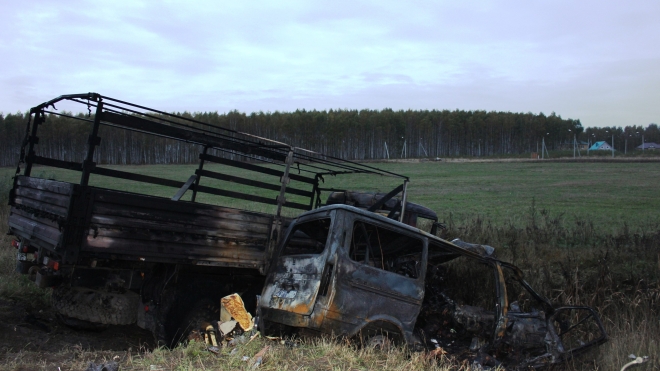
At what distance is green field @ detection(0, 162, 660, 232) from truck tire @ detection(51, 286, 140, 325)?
9324 millimetres

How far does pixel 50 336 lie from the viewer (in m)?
6.29

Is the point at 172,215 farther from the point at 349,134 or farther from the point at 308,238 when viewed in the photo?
the point at 349,134

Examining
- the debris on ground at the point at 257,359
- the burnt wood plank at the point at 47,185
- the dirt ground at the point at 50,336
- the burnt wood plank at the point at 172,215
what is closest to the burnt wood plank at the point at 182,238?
the burnt wood plank at the point at 172,215

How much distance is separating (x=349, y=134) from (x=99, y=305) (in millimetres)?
55552

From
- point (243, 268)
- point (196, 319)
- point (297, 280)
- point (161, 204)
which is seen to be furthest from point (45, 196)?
point (297, 280)

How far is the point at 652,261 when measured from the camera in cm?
839

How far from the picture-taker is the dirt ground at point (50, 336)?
19.0 feet

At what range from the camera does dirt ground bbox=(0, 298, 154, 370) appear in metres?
5.80

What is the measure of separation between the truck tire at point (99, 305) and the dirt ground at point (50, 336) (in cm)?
32

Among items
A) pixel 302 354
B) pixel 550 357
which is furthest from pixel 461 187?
pixel 302 354

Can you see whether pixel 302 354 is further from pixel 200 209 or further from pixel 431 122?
pixel 431 122

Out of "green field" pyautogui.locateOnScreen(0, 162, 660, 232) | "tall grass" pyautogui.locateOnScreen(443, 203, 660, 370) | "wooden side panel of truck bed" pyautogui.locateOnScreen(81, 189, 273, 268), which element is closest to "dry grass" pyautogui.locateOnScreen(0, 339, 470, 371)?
"wooden side panel of truck bed" pyautogui.locateOnScreen(81, 189, 273, 268)

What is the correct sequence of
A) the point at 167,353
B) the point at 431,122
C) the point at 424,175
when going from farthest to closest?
the point at 431,122
the point at 424,175
the point at 167,353

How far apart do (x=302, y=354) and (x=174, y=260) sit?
210 centimetres
